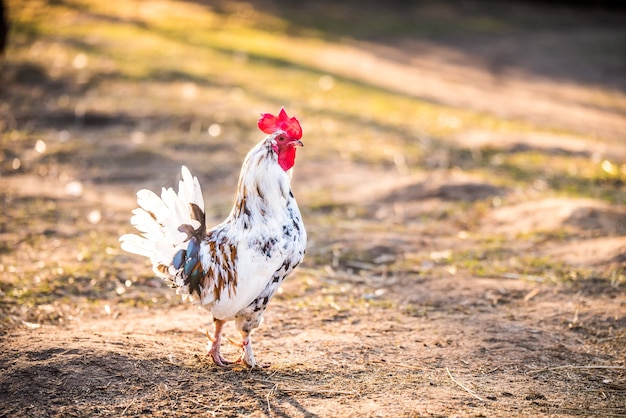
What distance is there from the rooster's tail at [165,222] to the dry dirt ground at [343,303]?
0.69 meters

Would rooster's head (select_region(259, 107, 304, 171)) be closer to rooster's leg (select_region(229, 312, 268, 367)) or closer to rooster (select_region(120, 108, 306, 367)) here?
rooster (select_region(120, 108, 306, 367))

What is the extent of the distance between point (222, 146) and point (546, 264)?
16.3 ft

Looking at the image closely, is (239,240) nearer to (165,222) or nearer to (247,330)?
(165,222)

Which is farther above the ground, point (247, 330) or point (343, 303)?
point (247, 330)

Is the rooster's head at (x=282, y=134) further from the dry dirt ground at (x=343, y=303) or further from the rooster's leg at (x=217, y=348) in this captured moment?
the dry dirt ground at (x=343, y=303)

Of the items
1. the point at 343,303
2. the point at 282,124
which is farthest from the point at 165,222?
the point at 343,303

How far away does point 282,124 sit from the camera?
14.2 ft

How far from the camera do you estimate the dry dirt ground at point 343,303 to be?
3.96 meters

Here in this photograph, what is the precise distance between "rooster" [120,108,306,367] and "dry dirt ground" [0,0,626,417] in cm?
48

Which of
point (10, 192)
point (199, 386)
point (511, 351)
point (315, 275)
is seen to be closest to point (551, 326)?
point (511, 351)

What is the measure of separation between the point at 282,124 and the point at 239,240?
81 centimetres

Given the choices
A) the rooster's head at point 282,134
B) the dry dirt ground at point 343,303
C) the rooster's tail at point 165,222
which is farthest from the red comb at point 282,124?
the dry dirt ground at point 343,303

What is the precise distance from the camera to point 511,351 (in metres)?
4.57

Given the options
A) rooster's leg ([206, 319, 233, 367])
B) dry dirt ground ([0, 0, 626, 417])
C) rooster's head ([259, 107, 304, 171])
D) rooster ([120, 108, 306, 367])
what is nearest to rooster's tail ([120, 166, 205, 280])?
rooster ([120, 108, 306, 367])
